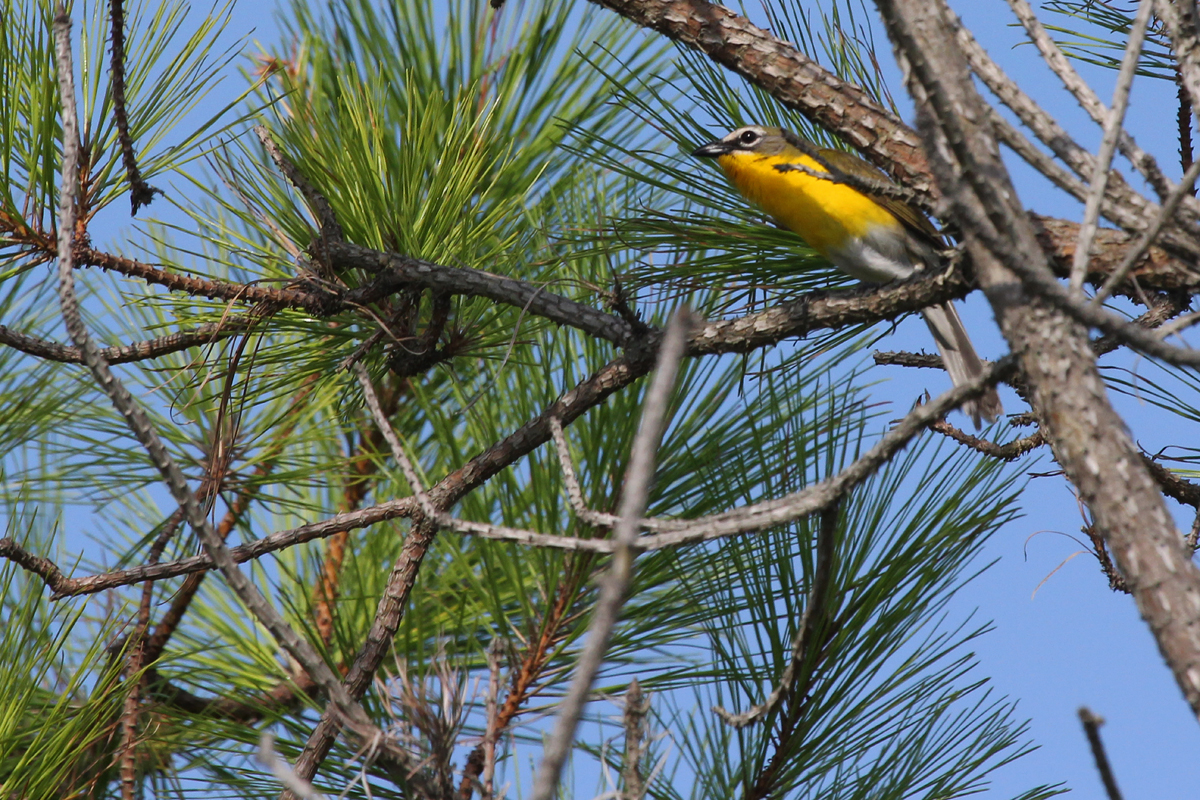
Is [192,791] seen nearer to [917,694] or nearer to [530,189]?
[917,694]

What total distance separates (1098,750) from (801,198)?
2255 mm

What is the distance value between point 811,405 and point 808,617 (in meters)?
1.10

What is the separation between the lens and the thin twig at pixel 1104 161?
3.76 ft

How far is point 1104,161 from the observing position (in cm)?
115

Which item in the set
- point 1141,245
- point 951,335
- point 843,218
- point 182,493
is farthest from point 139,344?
point 951,335

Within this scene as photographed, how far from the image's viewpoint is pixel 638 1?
2084 millimetres

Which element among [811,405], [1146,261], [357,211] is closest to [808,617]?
[1146,261]

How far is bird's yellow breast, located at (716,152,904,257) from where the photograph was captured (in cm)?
280

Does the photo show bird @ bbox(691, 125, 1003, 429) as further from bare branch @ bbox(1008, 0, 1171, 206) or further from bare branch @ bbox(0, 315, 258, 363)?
bare branch @ bbox(0, 315, 258, 363)

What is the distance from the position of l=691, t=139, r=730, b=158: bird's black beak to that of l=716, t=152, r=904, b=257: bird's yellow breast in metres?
0.08

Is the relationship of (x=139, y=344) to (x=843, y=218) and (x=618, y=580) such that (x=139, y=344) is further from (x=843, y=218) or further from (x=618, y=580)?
(x=618, y=580)

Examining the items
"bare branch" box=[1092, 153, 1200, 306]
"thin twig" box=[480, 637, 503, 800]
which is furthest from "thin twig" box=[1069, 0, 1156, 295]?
"thin twig" box=[480, 637, 503, 800]

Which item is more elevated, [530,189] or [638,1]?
[530,189]

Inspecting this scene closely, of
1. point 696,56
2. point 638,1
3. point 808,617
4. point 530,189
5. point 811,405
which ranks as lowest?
point 808,617
